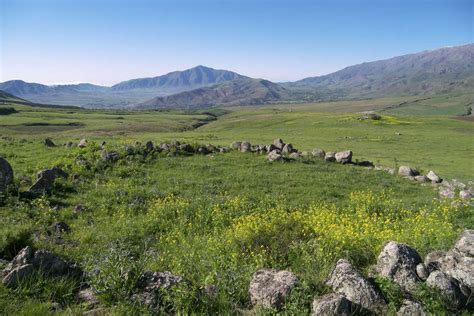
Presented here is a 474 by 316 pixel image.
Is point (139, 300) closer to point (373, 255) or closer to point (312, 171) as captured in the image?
point (373, 255)

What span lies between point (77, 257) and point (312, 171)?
725 inches

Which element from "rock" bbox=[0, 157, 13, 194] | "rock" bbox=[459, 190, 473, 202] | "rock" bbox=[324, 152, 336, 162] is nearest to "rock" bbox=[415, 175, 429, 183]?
"rock" bbox=[459, 190, 473, 202]

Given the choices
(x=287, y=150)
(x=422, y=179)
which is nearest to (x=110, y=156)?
(x=287, y=150)

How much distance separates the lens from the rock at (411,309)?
23.7 feet

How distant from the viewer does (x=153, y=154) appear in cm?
2700

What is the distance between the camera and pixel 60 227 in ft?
46.4

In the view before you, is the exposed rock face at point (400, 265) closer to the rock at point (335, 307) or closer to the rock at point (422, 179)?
the rock at point (335, 307)

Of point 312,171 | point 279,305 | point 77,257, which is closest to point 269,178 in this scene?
point 312,171

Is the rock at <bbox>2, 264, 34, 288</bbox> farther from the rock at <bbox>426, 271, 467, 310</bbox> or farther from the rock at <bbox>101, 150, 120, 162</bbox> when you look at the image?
the rock at <bbox>101, 150, 120, 162</bbox>

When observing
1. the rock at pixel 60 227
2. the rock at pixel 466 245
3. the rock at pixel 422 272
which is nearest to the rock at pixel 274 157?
the rock at pixel 60 227

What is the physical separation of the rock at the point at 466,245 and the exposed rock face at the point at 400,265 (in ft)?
6.02

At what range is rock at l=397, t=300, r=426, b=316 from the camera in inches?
285

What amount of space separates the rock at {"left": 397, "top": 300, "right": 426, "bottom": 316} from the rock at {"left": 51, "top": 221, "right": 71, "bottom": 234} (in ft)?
38.0

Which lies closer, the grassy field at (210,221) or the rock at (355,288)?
the rock at (355,288)
